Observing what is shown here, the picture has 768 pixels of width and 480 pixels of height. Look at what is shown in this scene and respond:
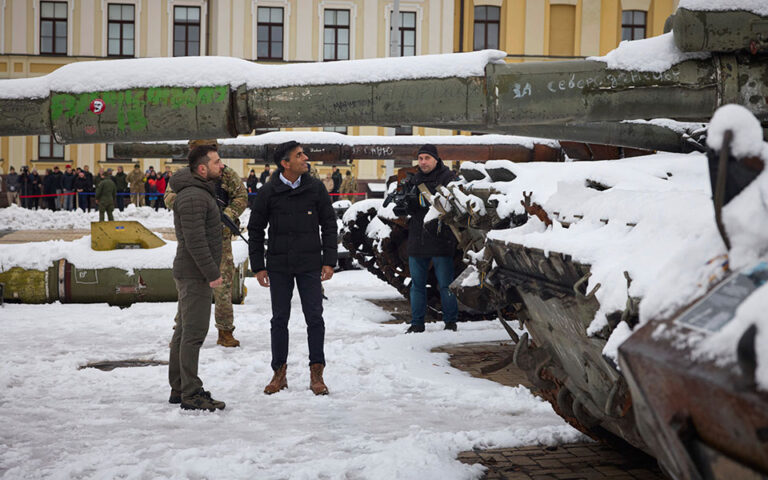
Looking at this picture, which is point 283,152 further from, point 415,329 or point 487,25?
point 487,25

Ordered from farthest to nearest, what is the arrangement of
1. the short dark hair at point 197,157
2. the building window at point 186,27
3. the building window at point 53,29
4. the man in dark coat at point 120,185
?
the building window at point 186,27 < the building window at point 53,29 < the man in dark coat at point 120,185 < the short dark hair at point 197,157

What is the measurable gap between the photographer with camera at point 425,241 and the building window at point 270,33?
81.5ft

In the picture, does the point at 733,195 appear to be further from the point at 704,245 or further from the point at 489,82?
the point at 489,82

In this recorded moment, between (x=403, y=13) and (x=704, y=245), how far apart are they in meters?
30.9

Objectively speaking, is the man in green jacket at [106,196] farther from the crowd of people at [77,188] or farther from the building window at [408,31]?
the building window at [408,31]

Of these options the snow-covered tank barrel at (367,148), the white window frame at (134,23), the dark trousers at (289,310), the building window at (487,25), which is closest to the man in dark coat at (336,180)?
the building window at (487,25)

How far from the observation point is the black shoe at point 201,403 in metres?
5.16

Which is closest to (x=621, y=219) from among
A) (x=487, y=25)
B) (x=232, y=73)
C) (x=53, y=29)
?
(x=232, y=73)

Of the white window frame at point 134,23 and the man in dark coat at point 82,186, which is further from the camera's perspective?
the white window frame at point 134,23

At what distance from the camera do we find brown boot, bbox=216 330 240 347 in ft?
23.8

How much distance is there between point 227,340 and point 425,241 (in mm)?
1994

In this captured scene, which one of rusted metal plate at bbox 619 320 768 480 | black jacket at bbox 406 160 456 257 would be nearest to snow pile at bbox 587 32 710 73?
rusted metal plate at bbox 619 320 768 480

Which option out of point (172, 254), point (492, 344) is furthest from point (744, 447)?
point (172, 254)

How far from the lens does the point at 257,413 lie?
202 inches
